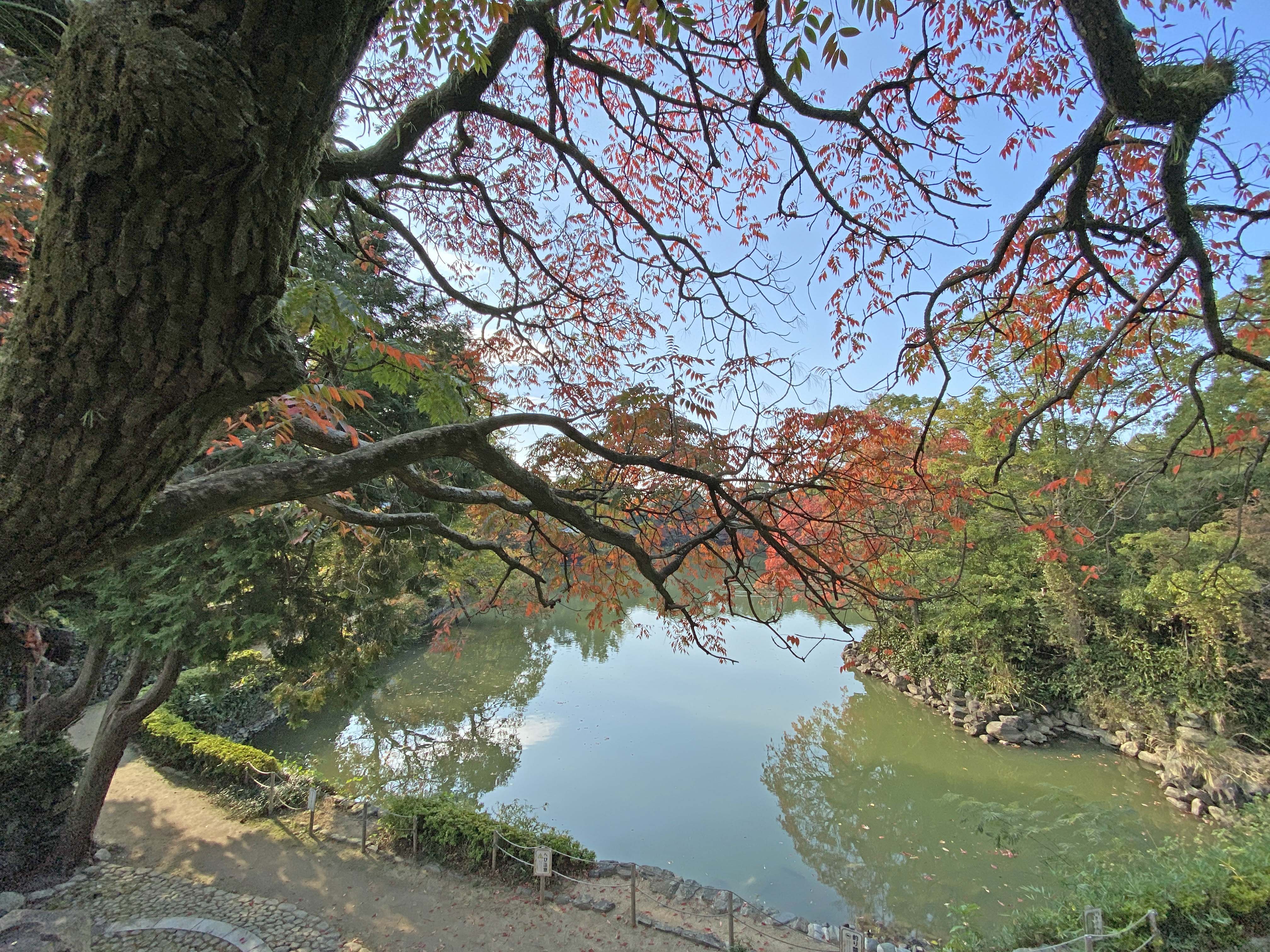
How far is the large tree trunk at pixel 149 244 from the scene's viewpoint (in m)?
0.79

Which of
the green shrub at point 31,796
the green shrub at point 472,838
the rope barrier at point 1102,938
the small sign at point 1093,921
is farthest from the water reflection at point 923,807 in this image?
the green shrub at point 31,796

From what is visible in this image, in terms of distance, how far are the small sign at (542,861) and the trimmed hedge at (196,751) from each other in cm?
374

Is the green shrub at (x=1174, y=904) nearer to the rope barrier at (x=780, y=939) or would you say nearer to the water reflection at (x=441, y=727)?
the rope barrier at (x=780, y=939)

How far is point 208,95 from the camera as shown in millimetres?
788

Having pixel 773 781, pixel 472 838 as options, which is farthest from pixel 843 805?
pixel 472 838

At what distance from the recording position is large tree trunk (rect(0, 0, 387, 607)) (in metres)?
0.79

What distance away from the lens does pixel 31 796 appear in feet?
15.8

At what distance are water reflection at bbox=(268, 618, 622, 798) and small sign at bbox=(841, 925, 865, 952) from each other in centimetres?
487

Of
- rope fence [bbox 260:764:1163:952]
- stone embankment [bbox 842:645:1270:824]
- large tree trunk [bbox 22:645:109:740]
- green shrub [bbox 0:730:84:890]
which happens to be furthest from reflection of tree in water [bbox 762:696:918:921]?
large tree trunk [bbox 22:645:109:740]

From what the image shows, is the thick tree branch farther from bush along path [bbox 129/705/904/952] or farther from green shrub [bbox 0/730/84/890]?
green shrub [bbox 0/730/84/890]

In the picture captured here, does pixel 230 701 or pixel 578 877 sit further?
pixel 230 701

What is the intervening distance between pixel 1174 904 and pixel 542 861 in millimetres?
4592

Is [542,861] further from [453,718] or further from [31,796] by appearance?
[453,718]

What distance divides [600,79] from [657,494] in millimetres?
2292
